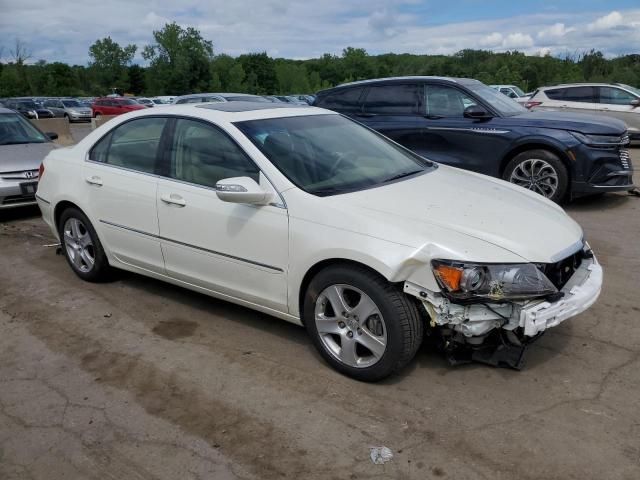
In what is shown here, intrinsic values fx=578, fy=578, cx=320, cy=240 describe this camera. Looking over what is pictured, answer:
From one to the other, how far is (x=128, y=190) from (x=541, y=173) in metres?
5.23

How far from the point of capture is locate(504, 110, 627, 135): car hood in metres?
7.34

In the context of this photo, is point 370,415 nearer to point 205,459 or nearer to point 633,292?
point 205,459

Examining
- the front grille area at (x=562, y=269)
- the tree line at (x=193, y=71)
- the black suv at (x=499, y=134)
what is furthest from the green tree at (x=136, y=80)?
the front grille area at (x=562, y=269)

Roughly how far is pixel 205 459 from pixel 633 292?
3.70 meters

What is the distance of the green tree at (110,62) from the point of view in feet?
→ 266

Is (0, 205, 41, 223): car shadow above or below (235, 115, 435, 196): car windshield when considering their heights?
below

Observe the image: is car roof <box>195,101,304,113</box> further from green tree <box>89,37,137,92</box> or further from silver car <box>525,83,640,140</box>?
green tree <box>89,37,137,92</box>

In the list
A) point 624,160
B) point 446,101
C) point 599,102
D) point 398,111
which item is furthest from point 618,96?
point 398,111

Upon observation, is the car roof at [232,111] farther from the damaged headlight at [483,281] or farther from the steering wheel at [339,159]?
the damaged headlight at [483,281]

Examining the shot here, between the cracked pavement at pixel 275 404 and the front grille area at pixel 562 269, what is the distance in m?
0.56

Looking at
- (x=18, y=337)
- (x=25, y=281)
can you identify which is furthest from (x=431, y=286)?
(x=25, y=281)

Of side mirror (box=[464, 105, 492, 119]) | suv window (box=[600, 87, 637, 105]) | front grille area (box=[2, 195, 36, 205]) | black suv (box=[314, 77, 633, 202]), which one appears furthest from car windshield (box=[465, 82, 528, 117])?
suv window (box=[600, 87, 637, 105])

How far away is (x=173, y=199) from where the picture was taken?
4.14 meters

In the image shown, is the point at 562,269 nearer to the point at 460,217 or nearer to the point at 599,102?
the point at 460,217
